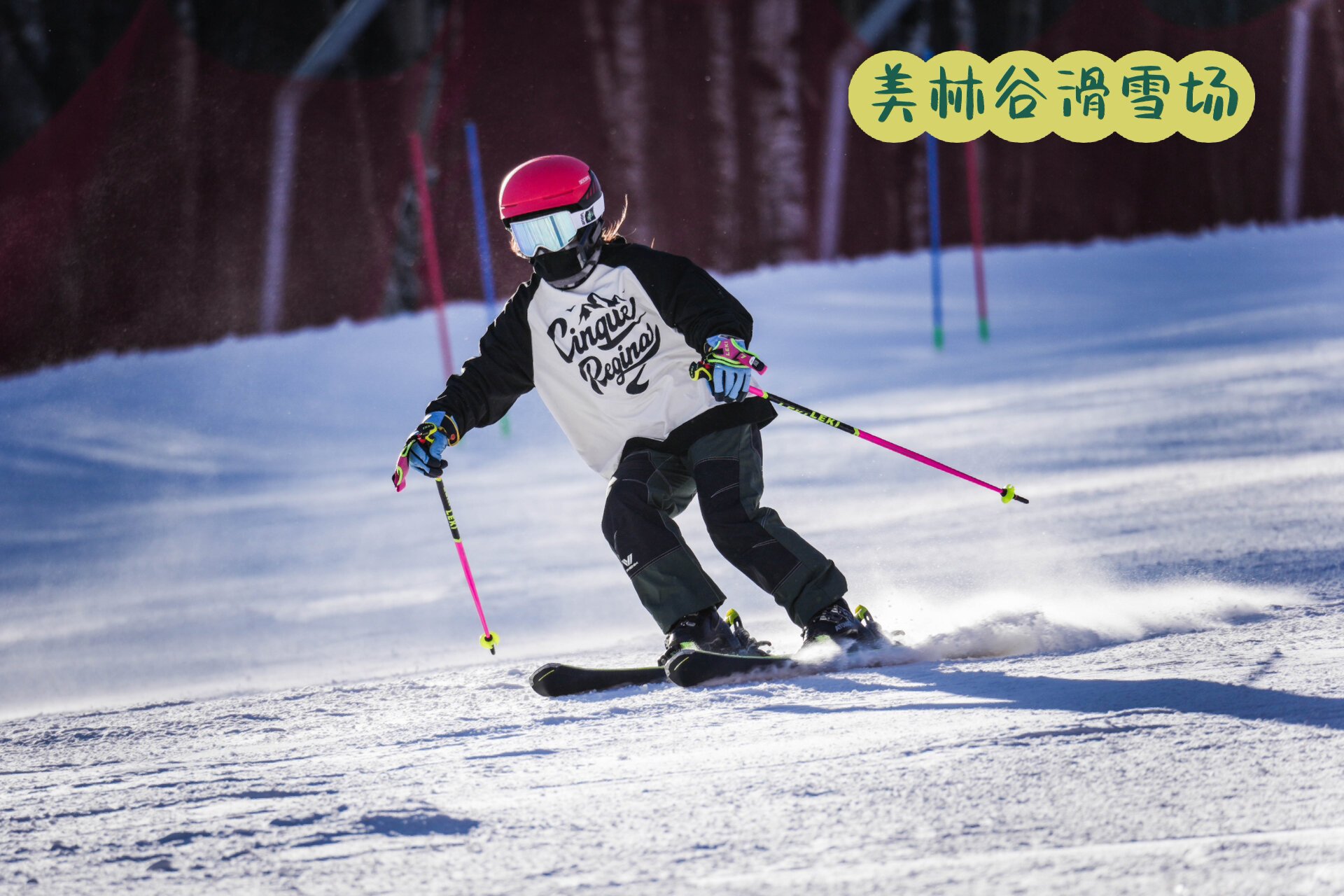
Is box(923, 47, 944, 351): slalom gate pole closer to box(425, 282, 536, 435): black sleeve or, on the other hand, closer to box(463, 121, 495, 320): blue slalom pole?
box(463, 121, 495, 320): blue slalom pole

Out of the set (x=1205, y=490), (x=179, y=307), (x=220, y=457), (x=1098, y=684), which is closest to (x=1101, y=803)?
(x=1098, y=684)

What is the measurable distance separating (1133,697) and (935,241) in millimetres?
7392

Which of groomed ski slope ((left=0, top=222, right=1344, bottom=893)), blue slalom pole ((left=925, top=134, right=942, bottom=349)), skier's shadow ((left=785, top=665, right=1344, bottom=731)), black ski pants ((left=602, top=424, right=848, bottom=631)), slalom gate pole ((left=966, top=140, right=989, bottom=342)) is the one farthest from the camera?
slalom gate pole ((left=966, top=140, right=989, bottom=342))

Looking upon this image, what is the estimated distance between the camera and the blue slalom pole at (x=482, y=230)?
7438mm

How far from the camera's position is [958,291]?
9.98 meters

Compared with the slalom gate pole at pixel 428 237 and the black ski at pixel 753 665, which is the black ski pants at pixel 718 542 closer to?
the black ski at pixel 753 665

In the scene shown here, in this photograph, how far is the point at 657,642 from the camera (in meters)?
3.30

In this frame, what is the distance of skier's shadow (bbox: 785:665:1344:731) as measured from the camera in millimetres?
1986

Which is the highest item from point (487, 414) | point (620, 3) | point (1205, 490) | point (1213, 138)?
point (620, 3)

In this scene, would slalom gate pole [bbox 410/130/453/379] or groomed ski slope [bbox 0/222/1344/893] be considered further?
slalom gate pole [bbox 410/130/453/379]

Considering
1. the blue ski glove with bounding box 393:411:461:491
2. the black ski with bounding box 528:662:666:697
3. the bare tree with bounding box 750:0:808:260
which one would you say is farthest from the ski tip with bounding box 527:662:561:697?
the bare tree with bounding box 750:0:808:260

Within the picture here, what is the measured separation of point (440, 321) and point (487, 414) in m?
5.17

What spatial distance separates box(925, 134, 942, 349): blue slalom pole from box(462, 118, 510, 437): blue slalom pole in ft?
9.56

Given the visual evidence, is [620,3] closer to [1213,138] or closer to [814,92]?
[814,92]
